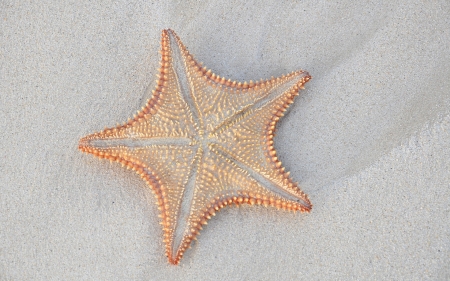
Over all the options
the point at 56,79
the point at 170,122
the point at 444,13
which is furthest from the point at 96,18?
the point at 444,13

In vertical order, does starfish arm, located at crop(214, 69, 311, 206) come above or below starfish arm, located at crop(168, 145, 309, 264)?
above

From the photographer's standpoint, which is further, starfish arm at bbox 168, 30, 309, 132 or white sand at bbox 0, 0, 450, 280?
white sand at bbox 0, 0, 450, 280

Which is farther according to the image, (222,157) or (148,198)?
(148,198)

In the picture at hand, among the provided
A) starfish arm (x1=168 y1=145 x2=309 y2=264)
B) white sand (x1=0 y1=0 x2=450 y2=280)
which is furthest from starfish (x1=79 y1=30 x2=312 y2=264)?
white sand (x1=0 y1=0 x2=450 y2=280)

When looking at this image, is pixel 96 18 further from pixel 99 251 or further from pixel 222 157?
pixel 99 251

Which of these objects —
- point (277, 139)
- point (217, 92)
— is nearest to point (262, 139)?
point (277, 139)

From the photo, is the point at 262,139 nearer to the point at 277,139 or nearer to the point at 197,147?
the point at 277,139

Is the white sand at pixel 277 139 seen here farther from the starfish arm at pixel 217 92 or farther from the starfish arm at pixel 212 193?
the starfish arm at pixel 217 92

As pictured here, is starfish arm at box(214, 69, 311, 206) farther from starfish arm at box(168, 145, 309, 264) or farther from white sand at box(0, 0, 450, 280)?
white sand at box(0, 0, 450, 280)
